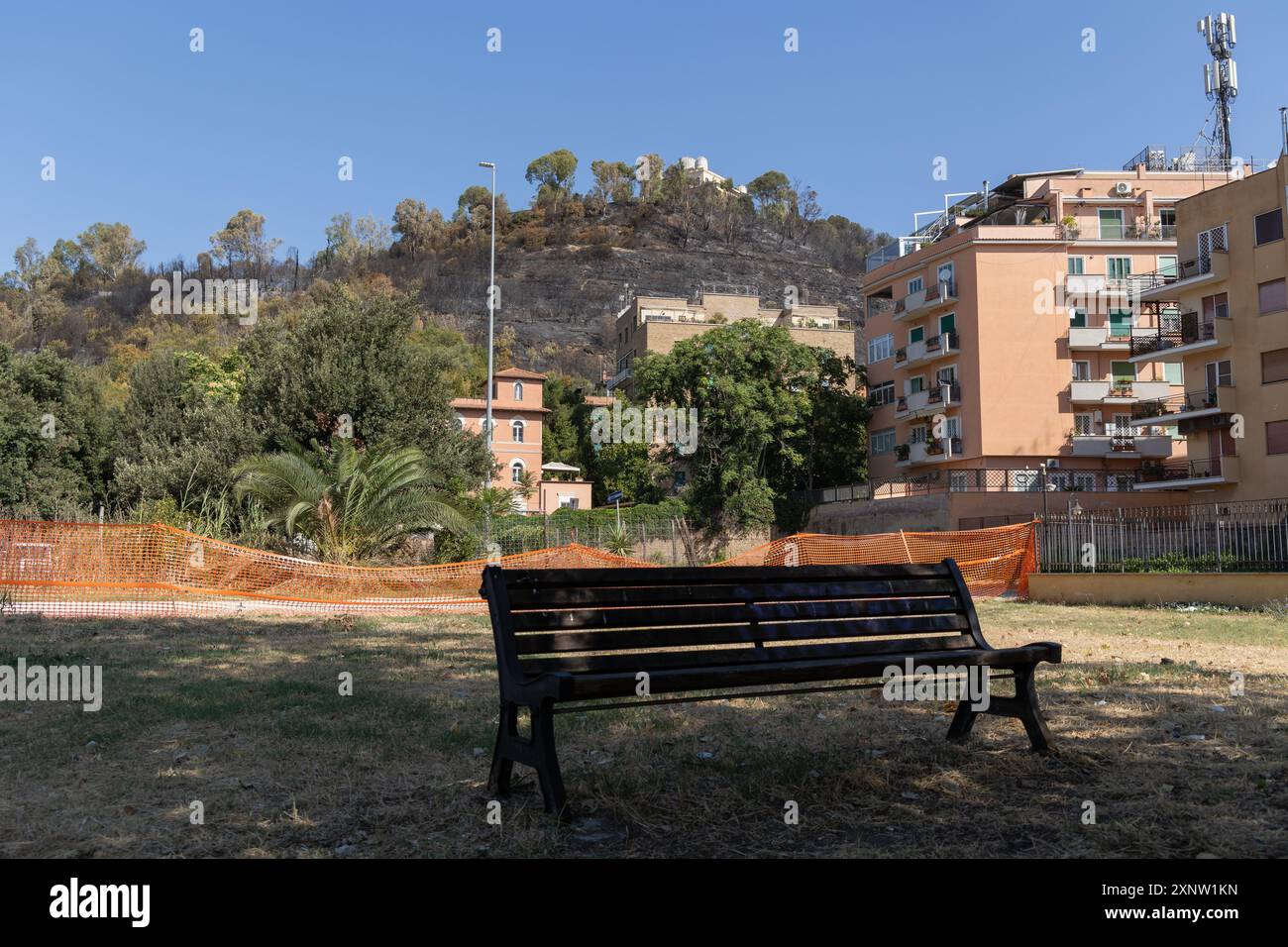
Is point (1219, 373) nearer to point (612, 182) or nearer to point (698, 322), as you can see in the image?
point (698, 322)

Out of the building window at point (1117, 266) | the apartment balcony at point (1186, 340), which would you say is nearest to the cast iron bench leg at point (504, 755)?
the apartment balcony at point (1186, 340)

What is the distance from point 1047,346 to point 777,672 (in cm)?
4806

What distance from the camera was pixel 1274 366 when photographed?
3716 centimetres

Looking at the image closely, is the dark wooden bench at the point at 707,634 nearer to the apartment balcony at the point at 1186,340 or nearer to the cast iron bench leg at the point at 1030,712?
the cast iron bench leg at the point at 1030,712

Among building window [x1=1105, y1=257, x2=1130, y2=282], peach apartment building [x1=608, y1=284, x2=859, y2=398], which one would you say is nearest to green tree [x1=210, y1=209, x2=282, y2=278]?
peach apartment building [x1=608, y1=284, x2=859, y2=398]

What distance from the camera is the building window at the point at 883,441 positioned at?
54.5m

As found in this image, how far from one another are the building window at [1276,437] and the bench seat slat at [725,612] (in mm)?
37684

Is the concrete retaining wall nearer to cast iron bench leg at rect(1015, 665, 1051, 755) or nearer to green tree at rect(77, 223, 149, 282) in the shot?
cast iron bench leg at rect(1015, 665, 1051, 755)

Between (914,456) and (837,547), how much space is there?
27.1 metres

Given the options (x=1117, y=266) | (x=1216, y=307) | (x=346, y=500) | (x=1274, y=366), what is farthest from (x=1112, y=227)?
(x=346, y=500)

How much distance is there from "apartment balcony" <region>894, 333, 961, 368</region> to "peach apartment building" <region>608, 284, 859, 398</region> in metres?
17.2

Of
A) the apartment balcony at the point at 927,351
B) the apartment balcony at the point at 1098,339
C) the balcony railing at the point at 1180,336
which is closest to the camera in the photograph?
the balcony railing at the point at 1180,336

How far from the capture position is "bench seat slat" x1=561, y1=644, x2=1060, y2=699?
164 inches
